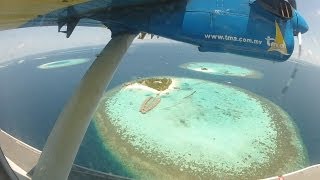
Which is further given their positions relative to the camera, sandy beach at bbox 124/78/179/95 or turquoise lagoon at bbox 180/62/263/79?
turquoise lagoon at bbox 180/62/263/79

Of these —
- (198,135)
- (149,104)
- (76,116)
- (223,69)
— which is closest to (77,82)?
(76,116)

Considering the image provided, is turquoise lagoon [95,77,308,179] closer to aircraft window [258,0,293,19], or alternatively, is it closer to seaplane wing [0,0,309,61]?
seaplane wing [0,0,309,61]

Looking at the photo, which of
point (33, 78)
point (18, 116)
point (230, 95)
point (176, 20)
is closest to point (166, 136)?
point (18, 116)

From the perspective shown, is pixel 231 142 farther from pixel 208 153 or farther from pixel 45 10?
pixel 45 10

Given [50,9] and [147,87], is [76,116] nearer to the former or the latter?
[50,9]

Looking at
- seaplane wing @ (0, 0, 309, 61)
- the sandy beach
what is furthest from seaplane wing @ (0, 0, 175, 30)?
the sandy beach
